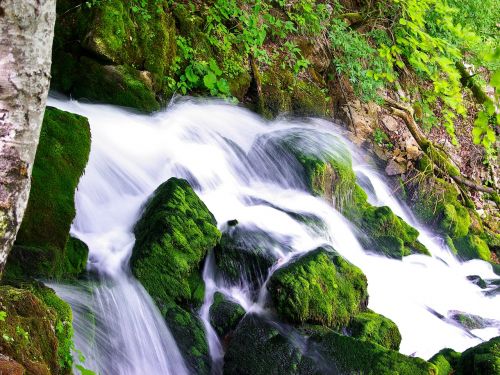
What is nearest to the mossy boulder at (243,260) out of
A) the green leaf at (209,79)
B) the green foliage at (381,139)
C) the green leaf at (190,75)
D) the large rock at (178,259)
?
the large rock at (178,259)

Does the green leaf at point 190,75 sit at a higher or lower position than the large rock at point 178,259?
higher

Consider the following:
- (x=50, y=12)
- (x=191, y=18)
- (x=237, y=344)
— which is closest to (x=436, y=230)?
(x=191, y=18)

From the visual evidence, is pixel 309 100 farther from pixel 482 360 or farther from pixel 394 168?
pixel 482 360

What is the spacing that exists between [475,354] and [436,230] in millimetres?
5055

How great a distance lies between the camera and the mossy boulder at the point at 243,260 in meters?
4.91

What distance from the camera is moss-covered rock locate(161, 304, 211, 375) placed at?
4.10 metres

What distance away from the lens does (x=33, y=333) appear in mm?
2303

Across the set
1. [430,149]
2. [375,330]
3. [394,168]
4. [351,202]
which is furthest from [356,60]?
[375,330]

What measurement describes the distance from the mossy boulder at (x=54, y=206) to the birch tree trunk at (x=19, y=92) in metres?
1.54

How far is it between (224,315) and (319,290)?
87 centimetres

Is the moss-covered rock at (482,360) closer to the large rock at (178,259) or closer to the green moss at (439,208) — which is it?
the large rock at (178,259)

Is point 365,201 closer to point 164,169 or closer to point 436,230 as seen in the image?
point 436,230

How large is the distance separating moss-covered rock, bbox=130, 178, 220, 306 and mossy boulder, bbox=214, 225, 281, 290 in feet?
0.64

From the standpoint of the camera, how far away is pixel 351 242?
22.9 feet
